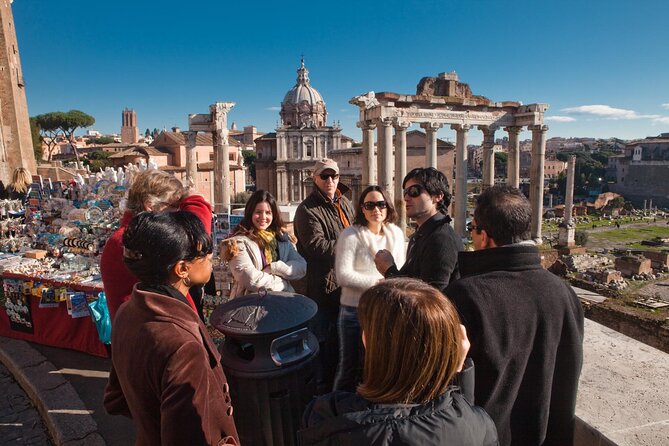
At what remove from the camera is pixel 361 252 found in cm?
319

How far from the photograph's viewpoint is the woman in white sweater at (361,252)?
2.90 metres

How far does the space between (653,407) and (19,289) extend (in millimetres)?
5713

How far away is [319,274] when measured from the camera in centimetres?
361

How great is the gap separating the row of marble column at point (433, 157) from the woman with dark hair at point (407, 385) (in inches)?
464

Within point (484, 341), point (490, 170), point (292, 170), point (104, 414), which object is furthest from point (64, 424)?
point (292, 170)

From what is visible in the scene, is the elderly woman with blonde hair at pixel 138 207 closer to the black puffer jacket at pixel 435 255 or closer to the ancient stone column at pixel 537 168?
the black puffer jacket at pixel 435 255

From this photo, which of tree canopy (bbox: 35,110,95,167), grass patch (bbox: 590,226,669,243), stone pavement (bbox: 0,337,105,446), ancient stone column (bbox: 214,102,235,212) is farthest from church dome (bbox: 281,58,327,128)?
stone pavement (bbox: 0,337,105,446)

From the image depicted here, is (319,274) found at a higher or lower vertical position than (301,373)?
higher

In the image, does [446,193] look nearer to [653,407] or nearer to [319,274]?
[319,274]

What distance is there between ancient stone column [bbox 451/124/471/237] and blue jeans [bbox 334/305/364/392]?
43.5 feet

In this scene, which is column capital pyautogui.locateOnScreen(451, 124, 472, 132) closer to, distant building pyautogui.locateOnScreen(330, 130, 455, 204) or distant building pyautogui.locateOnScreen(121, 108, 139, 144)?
distant building pyautogui.locateOnScreen(330, 130, 455, 204)

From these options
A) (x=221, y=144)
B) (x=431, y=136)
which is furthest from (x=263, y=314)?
(x=221, y=144)

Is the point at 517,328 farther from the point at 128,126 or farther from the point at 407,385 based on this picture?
the point at 128,126

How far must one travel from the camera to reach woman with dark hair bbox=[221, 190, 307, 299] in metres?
3.25
